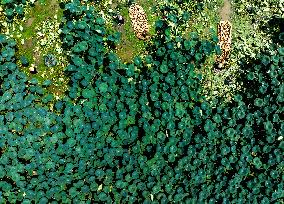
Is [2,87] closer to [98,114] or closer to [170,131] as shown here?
[98,114]

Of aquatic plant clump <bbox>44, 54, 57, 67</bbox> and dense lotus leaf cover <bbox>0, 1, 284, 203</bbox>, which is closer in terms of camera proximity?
dense lotus leaf cover <bbox>0, 1, 284, 203</bbox>

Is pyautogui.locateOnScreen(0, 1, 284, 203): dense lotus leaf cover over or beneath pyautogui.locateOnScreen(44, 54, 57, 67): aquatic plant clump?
beneath

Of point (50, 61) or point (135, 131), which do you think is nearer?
point (135, 131)

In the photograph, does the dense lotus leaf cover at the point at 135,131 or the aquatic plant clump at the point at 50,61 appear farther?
the aquatic plant clump at the point at 50,61

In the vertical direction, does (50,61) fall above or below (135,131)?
above

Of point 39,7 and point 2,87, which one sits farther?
point 39,7

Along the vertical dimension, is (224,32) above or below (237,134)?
above

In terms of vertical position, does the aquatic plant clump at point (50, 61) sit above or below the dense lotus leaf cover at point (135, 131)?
above

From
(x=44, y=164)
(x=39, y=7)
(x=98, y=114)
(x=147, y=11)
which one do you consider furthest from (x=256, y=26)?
(x=44, y=164)
